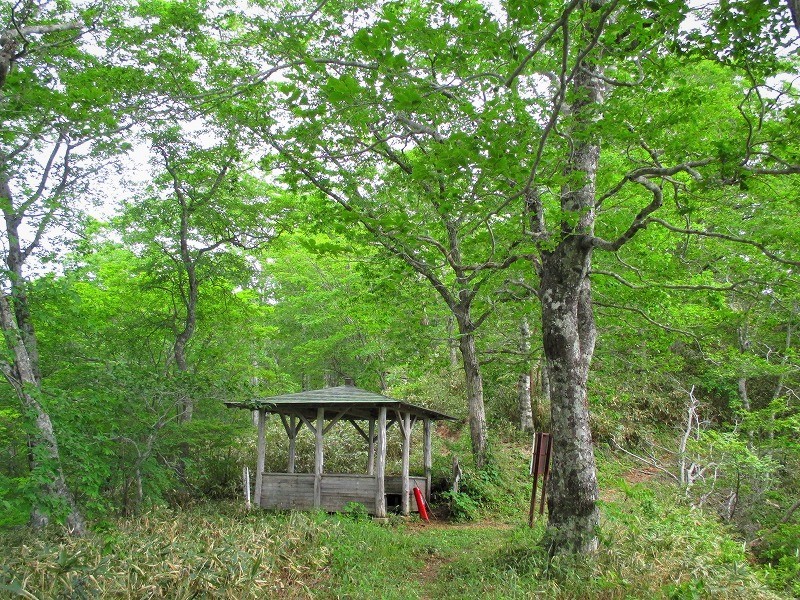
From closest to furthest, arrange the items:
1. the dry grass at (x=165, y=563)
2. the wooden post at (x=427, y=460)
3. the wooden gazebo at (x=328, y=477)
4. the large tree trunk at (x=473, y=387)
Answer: the dry grass at (x=165, y=563)
the wooden gazebo at (x=328, y=477)
the large tree trunk at (x=473, y=387)
the wooden post at (x=427, y=460)

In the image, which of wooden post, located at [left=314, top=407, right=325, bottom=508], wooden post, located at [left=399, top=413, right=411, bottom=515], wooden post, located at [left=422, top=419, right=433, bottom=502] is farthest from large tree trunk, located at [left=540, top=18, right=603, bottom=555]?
wooden post, located at [left=422, top=419, right=433, bottom=502]

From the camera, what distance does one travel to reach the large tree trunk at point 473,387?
43.0 feet

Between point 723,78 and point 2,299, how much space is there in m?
11.9

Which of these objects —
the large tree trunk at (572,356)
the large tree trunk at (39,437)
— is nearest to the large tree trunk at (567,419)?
the large tree trunk at (572,356)

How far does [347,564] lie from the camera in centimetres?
741

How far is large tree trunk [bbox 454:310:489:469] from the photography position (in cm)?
1311

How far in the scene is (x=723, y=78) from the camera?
390 inches

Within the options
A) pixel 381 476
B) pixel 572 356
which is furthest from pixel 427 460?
pixel 572 356

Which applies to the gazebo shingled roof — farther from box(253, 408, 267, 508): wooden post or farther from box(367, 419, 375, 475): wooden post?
box(367, 419, 375, 475): wooden post

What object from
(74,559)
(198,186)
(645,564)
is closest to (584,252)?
(645,564)

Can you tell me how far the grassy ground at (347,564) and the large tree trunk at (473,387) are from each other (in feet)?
15.9

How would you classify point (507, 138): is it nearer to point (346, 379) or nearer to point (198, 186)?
point (346, 379)

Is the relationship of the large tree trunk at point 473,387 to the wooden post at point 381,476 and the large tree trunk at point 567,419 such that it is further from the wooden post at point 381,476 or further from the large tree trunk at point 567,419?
the large tree trunk at point 567,419

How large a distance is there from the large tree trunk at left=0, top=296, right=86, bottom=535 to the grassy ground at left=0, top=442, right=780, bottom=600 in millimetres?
406
